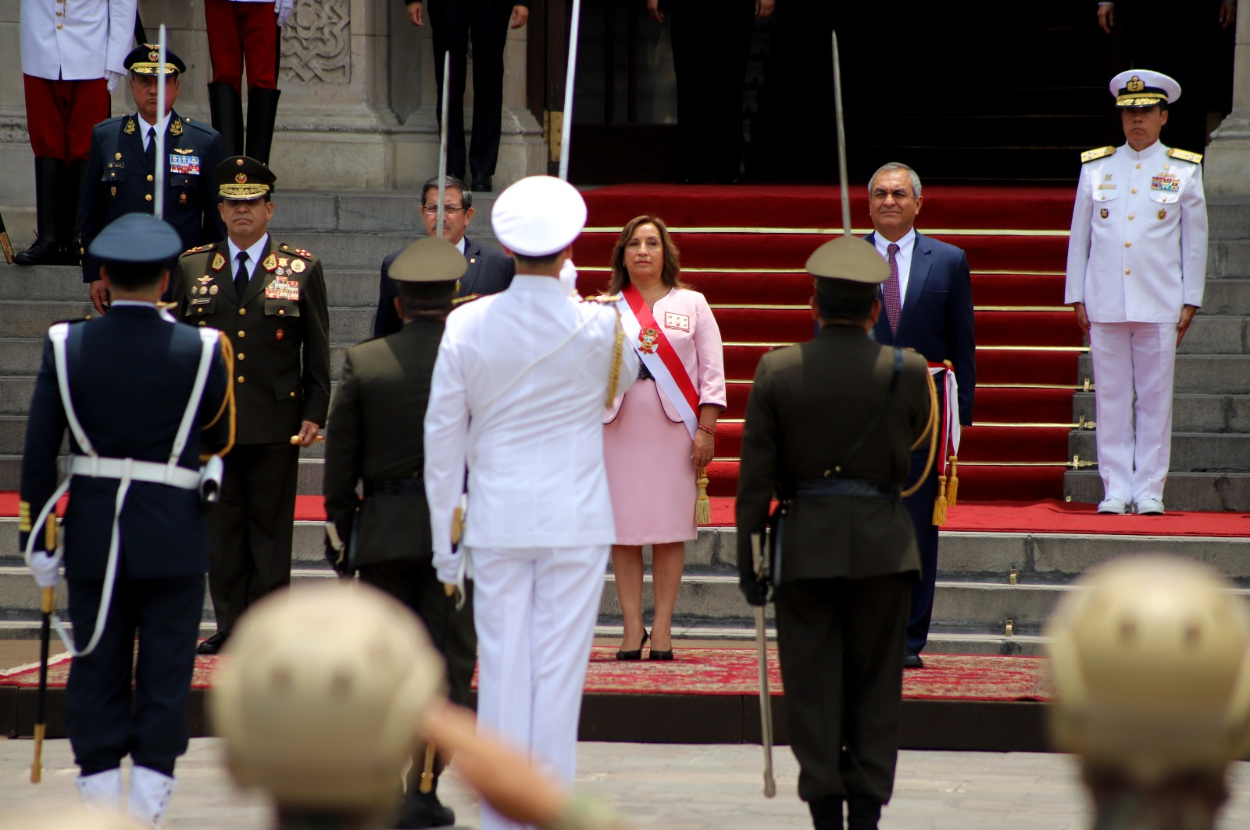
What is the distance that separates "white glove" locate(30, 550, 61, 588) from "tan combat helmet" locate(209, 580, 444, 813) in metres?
3.44

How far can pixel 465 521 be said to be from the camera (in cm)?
478

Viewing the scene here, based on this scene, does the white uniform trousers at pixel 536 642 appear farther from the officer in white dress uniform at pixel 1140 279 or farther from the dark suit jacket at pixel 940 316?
the officer in white dress uniform at pixel 1140 279

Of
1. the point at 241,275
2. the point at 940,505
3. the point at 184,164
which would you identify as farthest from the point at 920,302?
the point at 184,164

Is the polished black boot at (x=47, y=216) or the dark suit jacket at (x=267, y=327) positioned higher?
the polished black boot at (x=47, y=216)

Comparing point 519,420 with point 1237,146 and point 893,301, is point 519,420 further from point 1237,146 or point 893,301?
point 1237,146

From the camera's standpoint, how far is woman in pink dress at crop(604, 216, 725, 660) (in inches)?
277

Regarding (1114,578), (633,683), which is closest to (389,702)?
(1114,578)

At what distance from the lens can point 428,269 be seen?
5223mm

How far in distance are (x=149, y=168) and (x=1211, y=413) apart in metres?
5.31

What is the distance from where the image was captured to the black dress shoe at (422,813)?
204 inches

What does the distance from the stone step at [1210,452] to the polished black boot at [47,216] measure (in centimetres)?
623

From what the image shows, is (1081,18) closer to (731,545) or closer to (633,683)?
(731,545)

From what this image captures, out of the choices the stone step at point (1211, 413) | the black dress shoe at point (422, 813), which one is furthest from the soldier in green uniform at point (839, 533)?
the stone step at point (1211, 413)

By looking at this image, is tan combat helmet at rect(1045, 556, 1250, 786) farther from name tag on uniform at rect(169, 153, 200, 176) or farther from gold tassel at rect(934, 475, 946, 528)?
name tag on uniform at rect(169, 153, 200, 176)
